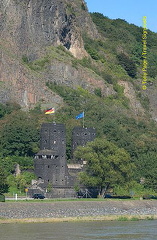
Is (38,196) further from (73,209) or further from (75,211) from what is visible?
(75,211)

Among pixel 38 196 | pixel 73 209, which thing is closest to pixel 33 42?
pixel 38 196

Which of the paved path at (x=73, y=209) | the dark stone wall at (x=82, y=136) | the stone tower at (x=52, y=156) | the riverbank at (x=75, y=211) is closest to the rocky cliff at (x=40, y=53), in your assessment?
the dark stone wall at (x=82, y=136)

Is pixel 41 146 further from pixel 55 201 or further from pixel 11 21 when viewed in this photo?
pixel 11 21

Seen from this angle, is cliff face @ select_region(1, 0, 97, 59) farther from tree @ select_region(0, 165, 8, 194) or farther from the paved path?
the paved path

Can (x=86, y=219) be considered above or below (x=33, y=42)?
below

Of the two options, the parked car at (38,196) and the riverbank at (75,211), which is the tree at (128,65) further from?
the riverbank at (75,211)
